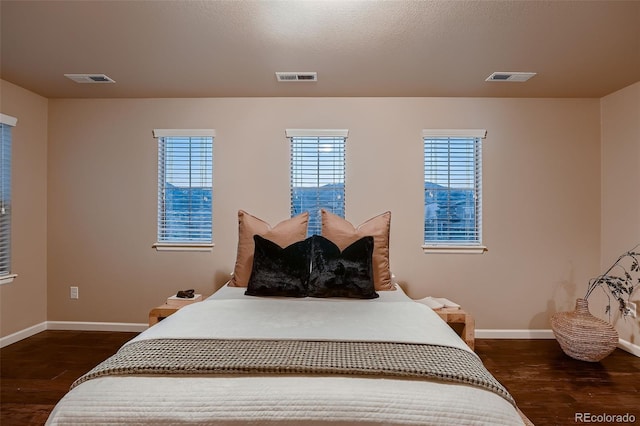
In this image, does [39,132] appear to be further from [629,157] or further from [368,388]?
[629,157]

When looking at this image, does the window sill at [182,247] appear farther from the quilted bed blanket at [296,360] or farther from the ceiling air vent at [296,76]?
the quilted bed blanket at [296,360]

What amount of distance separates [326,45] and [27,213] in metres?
3.41

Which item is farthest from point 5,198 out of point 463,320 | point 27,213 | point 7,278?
point 463,320

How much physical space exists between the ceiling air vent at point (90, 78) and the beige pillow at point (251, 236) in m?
1.71

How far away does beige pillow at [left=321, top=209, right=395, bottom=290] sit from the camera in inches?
109

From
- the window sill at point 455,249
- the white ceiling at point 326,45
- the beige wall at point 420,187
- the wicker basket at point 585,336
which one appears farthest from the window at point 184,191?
the wicker basket at point 585,336

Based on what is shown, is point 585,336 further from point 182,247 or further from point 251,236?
point 182,247

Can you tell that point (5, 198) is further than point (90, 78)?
Yes

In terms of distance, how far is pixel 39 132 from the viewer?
11.7 feet

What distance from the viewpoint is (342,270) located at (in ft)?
8.21

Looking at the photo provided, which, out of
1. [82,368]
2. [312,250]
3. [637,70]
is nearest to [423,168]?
[312,250]

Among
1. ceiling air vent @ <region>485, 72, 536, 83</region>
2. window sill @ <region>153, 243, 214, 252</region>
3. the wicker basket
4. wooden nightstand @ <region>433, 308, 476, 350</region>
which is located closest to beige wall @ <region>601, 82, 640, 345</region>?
the wicker basket

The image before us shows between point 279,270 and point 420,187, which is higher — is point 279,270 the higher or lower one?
the lower one

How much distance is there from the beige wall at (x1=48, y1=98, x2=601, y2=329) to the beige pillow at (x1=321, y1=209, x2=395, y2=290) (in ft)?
2.03
